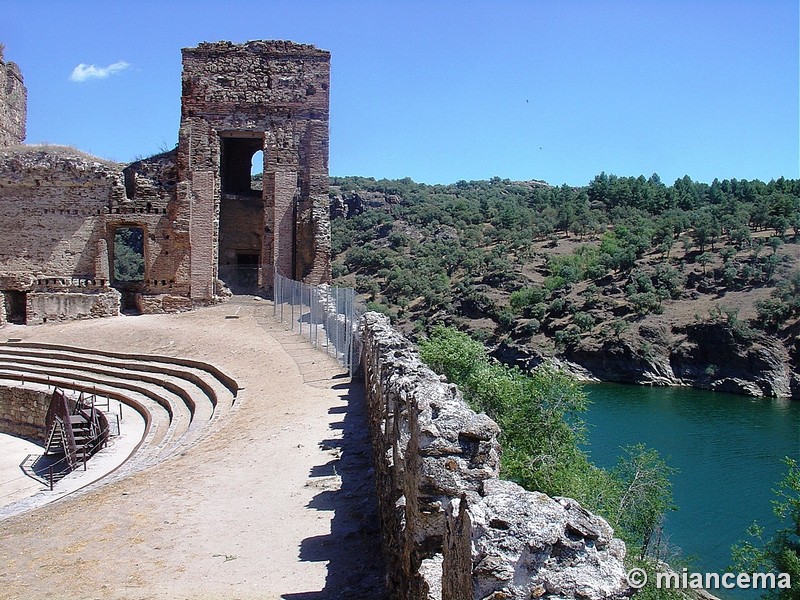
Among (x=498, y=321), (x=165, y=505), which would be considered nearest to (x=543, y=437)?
(x=165, y=505)

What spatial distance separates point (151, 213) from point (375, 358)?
16.2 metres

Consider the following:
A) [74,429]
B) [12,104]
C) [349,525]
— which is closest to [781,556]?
[349,525]

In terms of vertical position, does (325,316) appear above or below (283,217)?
below

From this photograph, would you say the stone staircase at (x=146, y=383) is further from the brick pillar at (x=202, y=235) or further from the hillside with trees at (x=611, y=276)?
the hillside with trees at (x=611, y=276)

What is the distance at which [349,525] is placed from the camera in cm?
709

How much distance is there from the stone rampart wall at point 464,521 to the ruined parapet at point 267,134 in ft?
55.6

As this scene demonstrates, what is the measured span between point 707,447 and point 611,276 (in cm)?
3160

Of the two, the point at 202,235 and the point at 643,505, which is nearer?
the point at 643,505

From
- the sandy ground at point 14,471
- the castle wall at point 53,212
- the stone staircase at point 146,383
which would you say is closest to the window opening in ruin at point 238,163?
the castle wall at point 53,212

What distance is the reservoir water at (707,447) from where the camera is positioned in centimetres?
2055

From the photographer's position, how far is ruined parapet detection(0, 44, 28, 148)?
1091 inches

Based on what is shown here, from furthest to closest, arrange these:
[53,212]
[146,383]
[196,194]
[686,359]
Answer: [686,359] → [196,194] → [53,212] → [146,383]

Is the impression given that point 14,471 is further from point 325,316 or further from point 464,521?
point 464,521

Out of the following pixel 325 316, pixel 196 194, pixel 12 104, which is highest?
pixel 12 104
